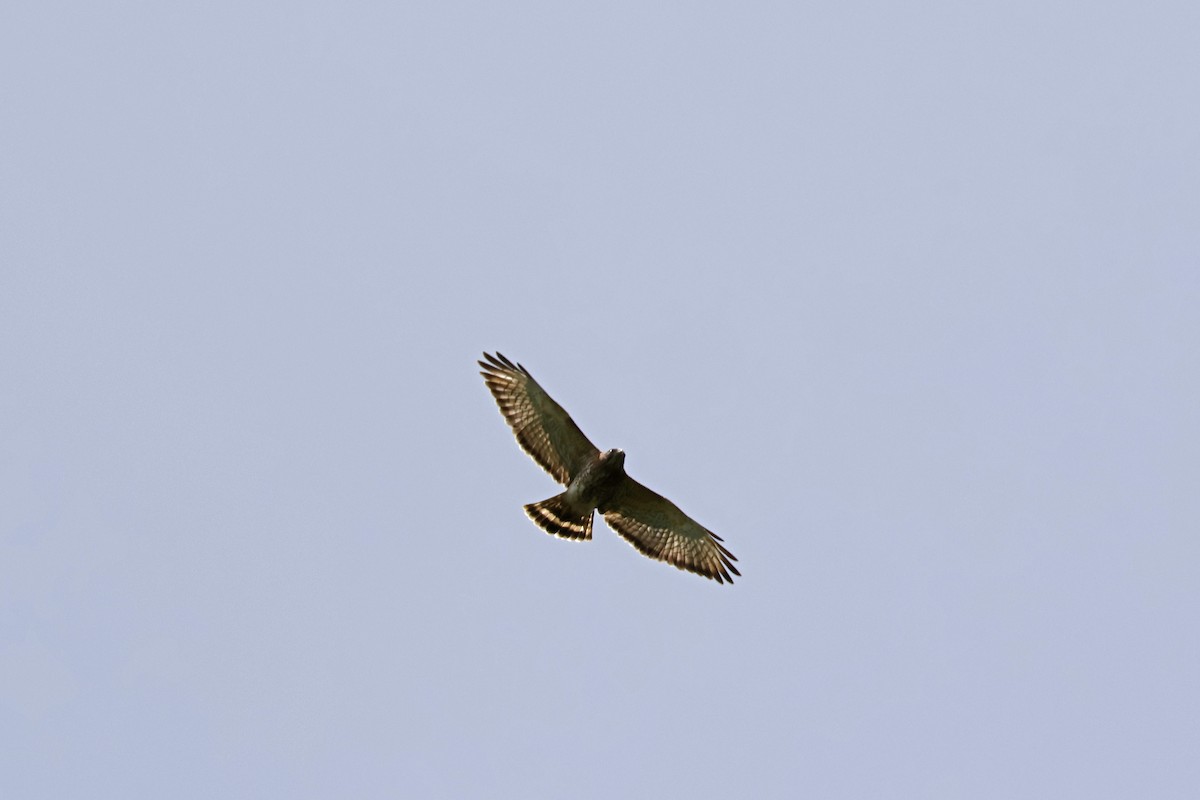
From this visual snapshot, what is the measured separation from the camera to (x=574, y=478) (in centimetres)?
1714

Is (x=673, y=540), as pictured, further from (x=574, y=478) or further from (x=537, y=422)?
(x=537, y=422)

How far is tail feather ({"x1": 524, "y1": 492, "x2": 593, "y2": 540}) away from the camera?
17.2 metres

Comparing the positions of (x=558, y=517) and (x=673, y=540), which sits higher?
(x=673, y=540)

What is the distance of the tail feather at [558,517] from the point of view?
56.5ft

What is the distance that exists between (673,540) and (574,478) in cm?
165

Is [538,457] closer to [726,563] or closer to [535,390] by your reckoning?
[535,390]

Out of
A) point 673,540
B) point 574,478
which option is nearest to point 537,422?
point 574,478

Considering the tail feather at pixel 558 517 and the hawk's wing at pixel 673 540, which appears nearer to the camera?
the tail feather at pixel 558 517

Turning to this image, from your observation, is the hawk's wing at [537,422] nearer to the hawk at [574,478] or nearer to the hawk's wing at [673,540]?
the hawk at [574,478]

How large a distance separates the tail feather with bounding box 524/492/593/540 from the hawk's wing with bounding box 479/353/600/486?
27cm

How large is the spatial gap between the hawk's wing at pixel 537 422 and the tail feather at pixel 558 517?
270mm

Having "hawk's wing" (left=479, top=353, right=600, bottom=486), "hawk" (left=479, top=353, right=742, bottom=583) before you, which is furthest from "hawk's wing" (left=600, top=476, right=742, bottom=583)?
"hawk's wing" (left=479, top=353, right=600, bottom=486)

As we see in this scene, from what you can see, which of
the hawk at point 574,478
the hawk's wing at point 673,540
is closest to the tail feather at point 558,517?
the hawk at point 574,478

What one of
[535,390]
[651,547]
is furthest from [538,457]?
[651,547]
